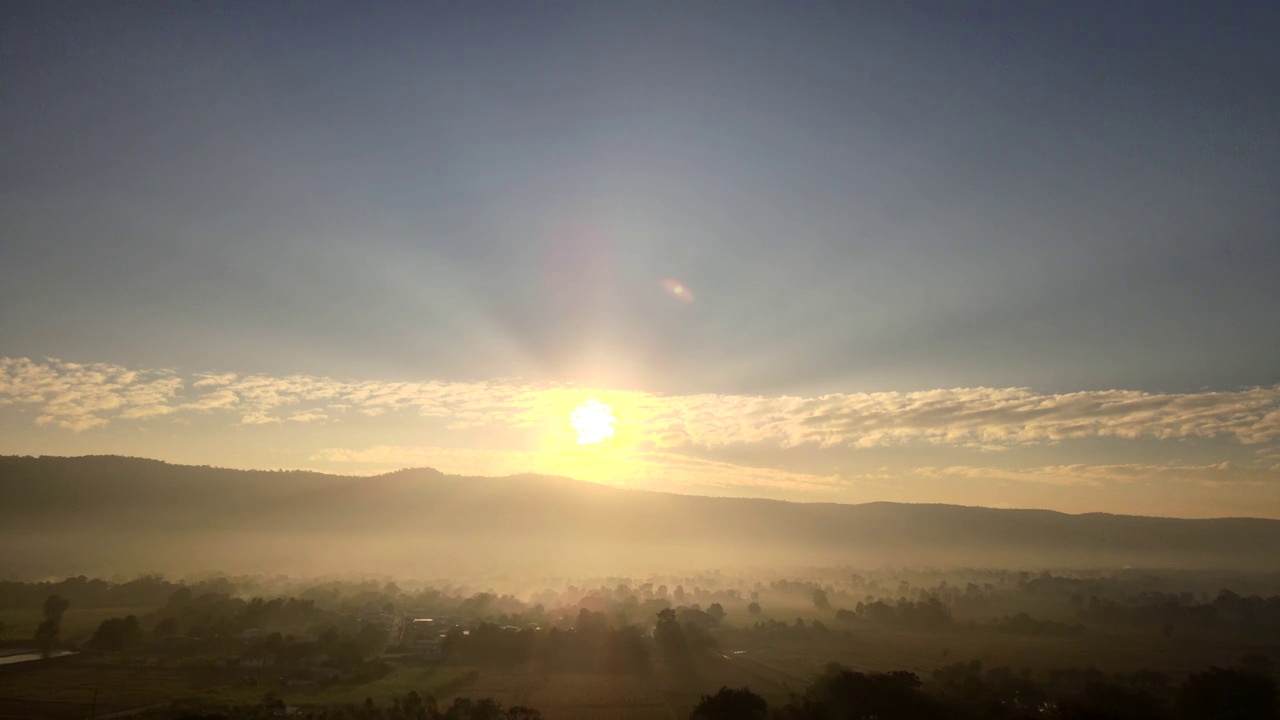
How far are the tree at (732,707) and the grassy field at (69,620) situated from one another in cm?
5244

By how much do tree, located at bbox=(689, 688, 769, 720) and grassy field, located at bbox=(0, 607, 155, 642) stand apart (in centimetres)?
5244

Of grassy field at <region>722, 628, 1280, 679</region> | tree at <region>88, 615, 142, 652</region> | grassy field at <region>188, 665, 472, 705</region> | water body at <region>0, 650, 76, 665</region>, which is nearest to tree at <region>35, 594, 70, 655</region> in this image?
water body at <region>0, 650, 76, 665</region>

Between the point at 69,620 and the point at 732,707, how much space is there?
219 ft

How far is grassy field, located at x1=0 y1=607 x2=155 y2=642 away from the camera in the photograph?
56769 mm

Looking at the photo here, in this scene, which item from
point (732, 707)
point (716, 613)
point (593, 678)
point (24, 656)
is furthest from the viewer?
point (716, 613)

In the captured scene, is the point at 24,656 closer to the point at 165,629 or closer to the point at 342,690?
the point at 165,629

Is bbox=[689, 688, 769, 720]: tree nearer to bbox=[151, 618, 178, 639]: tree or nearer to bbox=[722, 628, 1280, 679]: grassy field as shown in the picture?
bbox=[722, 628, 1280, 679]: grassy field

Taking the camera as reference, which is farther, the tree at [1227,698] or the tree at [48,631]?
the tree at [48,631]

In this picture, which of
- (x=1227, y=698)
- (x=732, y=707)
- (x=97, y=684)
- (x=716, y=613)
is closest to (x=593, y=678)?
(x=732, y=707)

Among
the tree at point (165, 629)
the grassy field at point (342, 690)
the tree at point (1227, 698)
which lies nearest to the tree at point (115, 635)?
the tree at point (165, 629)

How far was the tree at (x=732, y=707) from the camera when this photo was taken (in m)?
36.1

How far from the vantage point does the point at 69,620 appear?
6519 cm

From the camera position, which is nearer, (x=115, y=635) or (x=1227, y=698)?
(x=1227, y=698)

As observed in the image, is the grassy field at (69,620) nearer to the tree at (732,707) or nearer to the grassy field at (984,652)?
the tree at (732,707)
